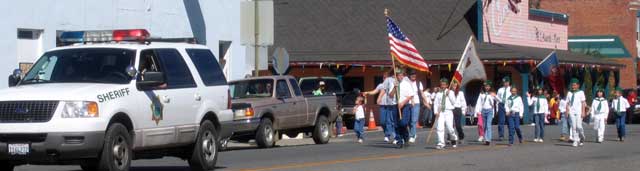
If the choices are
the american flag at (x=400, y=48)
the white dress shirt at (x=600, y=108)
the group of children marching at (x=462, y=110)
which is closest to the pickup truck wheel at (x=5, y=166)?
the group of children marching at (x=462, y=110)

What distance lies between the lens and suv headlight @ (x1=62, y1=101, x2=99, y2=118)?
1224 cm

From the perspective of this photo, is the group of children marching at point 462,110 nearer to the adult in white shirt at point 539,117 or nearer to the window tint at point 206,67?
the adult in white shirt at point 539,117

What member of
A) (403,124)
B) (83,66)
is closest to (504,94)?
(403,124)

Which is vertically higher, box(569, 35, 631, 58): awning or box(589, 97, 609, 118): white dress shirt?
box(569, 35, 631, 58): awning

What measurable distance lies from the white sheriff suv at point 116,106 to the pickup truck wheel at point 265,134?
6.93 metres

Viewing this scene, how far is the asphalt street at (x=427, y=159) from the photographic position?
16.4 meters

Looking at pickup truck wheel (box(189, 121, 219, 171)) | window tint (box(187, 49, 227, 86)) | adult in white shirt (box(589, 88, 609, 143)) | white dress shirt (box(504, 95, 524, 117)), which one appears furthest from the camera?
adult in white shirt (box(589, 88, 609, 143))

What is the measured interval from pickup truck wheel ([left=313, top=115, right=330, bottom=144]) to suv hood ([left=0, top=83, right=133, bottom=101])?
12.3m

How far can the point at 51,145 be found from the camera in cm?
1211

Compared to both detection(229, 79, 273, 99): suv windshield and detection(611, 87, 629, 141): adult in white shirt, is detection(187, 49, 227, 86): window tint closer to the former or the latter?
detection(229, 79, 273, 99): suv windshield

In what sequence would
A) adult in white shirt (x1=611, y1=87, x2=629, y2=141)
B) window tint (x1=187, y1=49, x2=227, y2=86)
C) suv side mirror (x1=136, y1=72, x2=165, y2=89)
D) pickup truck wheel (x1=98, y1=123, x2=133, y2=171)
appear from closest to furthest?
pickup truck wheel (x1=98, y1=123, x2=133, y2=171), suv side mirror (x1=136, y1=72, x2=165, y2=89), window tint (x1=187, y1=49, x2=227, y2=86), adult in white shirt (x1=611, y1=87, x2=629, y2=141)

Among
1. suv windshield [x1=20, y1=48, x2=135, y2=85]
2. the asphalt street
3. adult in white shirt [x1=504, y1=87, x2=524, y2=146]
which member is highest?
suv windshield [x1=20, y1=48, x2=135, y2=85]

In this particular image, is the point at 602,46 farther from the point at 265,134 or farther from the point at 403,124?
the point at 403,124

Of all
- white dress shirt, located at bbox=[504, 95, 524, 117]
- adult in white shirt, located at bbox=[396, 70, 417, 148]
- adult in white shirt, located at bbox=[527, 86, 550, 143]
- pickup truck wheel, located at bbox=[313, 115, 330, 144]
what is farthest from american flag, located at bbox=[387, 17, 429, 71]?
adult in white shirt, located at bbox=[527, 86, 550, 143]
